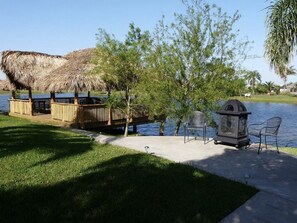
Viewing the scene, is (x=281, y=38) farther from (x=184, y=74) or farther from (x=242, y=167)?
(x=184, y=74)

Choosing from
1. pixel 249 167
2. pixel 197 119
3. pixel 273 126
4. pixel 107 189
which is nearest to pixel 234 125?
pixel 273 126

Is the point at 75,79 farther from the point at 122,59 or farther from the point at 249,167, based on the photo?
the point at 249,167

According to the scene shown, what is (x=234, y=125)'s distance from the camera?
8336mm

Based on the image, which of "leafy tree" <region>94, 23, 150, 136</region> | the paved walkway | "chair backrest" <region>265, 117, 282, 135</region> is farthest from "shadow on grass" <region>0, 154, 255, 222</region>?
"leafy tree" <region>94, 23, 150, 136</region>

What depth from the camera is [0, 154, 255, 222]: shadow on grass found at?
13.6 feet

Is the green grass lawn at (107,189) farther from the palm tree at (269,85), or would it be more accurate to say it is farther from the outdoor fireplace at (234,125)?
the palm tree at (269,85)

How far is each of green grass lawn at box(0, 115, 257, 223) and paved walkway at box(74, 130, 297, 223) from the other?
30 centimetres

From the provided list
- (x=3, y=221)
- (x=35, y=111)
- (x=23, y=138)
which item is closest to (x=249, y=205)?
(x=3, y=221)

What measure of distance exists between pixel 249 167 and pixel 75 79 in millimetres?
10686

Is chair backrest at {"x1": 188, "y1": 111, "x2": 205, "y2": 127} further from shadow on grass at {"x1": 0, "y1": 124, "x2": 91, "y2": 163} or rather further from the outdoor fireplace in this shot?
shadow on grass at {"x1": 0, "y1": 124, "x2": 91, "y2": 163}

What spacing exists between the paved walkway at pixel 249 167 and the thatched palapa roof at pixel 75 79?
5.33m

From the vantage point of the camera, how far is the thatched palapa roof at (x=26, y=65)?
1797 centimetres

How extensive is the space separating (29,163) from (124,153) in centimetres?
Result: 249

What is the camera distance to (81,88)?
14820mm
